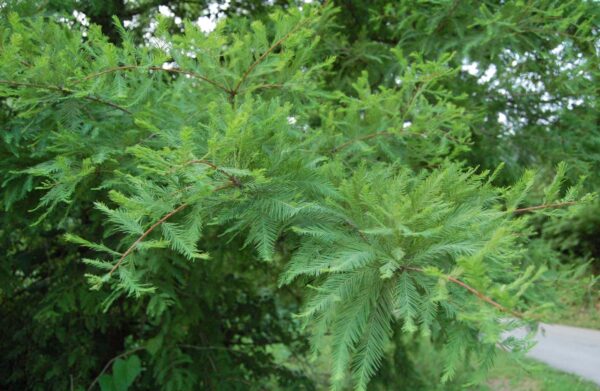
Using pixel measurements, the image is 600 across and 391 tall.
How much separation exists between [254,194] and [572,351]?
876 cm

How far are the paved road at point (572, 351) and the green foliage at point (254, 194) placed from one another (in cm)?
480

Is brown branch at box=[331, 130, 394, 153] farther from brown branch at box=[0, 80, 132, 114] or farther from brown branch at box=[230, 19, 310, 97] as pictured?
brown branch at box=[0, 80, 132, 114]

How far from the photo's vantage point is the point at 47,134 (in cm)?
206

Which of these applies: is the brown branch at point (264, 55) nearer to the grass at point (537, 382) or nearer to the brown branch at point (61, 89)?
the brown branch at point (61, 89)

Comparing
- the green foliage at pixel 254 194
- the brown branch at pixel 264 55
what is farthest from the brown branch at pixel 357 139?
the brown branch at pixel 264 55

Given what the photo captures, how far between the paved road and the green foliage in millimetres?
4796

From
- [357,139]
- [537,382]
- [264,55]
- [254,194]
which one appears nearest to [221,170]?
[254,194]

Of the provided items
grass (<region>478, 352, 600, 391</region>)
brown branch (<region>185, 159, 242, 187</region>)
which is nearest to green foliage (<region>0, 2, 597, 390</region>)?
brown branch (<region>185, 159, 242, 187</region>)

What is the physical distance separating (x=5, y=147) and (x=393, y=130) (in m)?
1.82

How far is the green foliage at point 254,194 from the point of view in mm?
1404

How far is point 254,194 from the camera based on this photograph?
1.64 metres

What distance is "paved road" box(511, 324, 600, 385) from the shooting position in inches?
286

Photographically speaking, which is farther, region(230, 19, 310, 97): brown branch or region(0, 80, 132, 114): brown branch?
region(230, 19, 310, 97): brown branch

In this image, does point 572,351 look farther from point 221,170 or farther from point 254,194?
point 221,170
